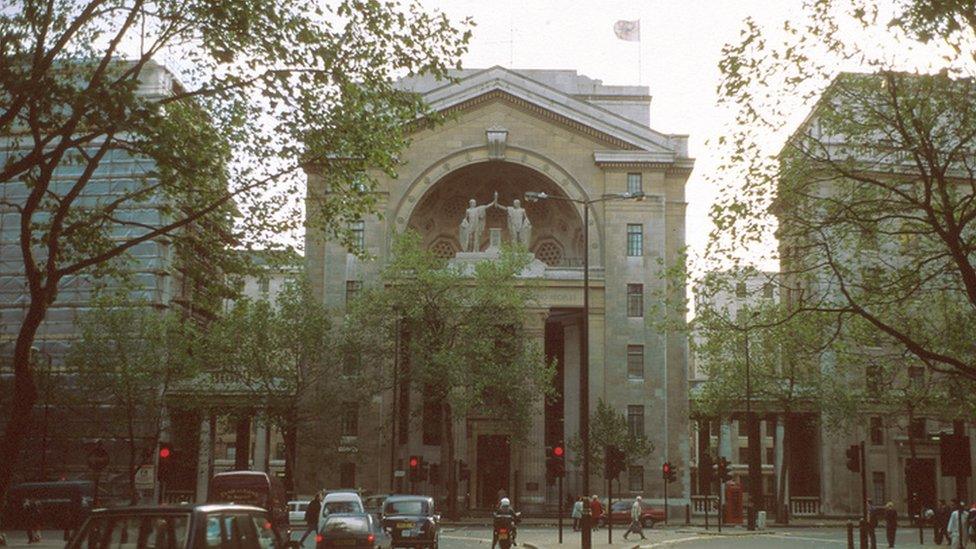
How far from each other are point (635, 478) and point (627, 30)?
32519mm

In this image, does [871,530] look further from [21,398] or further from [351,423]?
[351,423]

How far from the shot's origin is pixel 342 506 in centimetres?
3119

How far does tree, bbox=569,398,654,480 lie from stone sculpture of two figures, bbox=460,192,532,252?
10.4 metres

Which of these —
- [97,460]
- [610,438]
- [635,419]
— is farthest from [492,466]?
[97,460]

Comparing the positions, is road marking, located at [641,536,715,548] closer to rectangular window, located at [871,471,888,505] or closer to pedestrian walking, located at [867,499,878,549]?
pedestrian walking, located at [867,499,878,549]

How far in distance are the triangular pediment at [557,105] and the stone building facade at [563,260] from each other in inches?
2.7

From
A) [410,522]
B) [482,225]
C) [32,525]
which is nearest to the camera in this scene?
[410,522]

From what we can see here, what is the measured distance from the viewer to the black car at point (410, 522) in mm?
30172

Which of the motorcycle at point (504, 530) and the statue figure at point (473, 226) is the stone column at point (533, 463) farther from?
the motorcycle at point (504, 530)

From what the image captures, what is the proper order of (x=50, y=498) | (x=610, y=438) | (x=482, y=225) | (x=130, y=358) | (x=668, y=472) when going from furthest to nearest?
(x=482, y=225)
(x=610, y=438)
(x=668, y=472)
(x=130, y=358)
(x=50, y=498)

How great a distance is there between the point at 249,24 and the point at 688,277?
39.2ft

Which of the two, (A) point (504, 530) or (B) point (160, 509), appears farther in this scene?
(A) point (504, 530)

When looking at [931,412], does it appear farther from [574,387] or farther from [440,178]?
[440,178]

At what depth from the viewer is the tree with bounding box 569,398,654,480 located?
5553 centimetres
